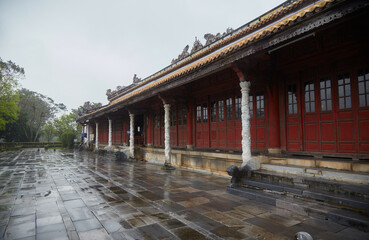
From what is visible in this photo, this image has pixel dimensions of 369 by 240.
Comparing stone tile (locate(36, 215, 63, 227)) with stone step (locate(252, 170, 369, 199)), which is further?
stone step (locate(252, 170, 369, 199))

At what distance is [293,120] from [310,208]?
3.36 m

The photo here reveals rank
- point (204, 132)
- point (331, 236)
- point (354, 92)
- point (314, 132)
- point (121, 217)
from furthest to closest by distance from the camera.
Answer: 1. point (204, 132)
2. point (314, 132)
3. point (354, 92)
4. point (121, 217)
5. point (331, 236)

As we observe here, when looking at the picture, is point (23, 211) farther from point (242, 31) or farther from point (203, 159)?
point (242, 31)

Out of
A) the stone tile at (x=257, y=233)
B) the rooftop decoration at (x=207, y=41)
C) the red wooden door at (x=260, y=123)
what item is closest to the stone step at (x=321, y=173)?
the red wooden door at (x=260, y=123)

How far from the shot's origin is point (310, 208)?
13.1 ft

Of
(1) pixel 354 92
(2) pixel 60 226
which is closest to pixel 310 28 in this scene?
(1) pixel 354 92

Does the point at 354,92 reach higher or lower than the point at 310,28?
lower

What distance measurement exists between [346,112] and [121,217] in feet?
19.6

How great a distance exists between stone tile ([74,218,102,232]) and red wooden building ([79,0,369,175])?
4.68 meters

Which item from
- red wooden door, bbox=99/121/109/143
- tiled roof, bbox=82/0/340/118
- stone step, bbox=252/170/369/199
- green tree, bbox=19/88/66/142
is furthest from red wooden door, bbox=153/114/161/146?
green tree, bbox=19/88/66/142

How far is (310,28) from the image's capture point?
163 inches

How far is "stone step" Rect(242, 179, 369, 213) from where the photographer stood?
366 cm

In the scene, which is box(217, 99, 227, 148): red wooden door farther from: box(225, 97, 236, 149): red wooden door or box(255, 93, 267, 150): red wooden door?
box(255, 93, 267, 150): red wooden door

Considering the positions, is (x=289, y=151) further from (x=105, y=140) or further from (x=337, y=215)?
(x=105, y=140)
